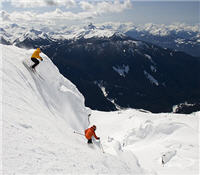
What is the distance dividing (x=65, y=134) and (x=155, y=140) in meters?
28.6

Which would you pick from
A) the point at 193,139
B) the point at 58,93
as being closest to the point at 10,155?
the point at 58,93

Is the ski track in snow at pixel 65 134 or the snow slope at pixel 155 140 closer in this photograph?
the ski track in snow at pixel 65 134

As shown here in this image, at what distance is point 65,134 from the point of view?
16281mm

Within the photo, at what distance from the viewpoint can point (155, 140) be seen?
39219mm

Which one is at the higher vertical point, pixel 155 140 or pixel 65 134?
pixel 65 134

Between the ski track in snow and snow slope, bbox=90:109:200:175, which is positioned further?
snow slope, bbox=90:109:200:175

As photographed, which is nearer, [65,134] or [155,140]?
[65,134]

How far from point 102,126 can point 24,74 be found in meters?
27.3

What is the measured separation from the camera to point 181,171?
2548 cm

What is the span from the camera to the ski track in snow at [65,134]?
33.0ft

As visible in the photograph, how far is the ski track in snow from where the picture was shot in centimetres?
1007

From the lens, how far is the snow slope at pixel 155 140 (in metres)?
26.8

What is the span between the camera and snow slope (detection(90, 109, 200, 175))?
87.9 feet

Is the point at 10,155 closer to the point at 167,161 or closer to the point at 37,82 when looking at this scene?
the point at 37,82
